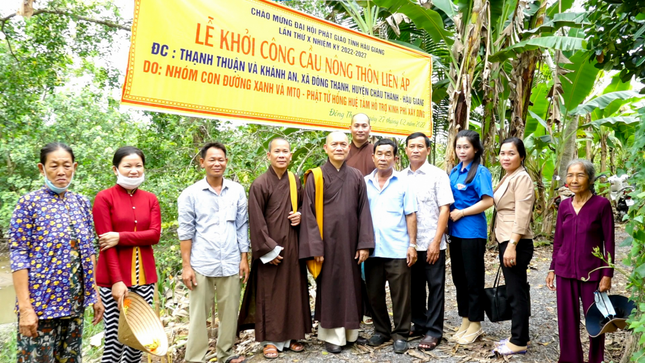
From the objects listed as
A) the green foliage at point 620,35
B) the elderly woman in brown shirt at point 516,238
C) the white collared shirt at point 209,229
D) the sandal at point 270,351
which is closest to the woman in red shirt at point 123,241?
the white collared shirt at point 209,229

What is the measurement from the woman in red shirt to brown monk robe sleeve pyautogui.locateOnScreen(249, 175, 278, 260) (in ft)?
2.22

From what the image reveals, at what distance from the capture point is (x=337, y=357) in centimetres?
321

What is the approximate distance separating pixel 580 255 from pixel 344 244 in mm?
1585

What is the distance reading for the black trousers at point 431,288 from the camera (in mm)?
3314

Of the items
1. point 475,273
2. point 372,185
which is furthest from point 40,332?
point 475,273

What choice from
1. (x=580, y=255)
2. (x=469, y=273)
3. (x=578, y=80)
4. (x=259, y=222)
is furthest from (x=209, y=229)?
(x=578, y=80)

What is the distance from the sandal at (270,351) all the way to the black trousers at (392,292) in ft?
2.65

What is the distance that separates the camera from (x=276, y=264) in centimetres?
321

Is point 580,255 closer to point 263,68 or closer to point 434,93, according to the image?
point 263,68

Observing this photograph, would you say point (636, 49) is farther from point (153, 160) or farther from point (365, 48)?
point (153, 160)

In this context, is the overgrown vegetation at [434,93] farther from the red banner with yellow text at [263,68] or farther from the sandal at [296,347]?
the sandal at [296,347]

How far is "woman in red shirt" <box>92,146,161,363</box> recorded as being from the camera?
2639 millimetres

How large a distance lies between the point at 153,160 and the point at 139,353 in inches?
146

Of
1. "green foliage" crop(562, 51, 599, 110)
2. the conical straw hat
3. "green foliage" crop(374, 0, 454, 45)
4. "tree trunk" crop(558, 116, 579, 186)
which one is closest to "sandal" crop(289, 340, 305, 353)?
the conical straw hat
